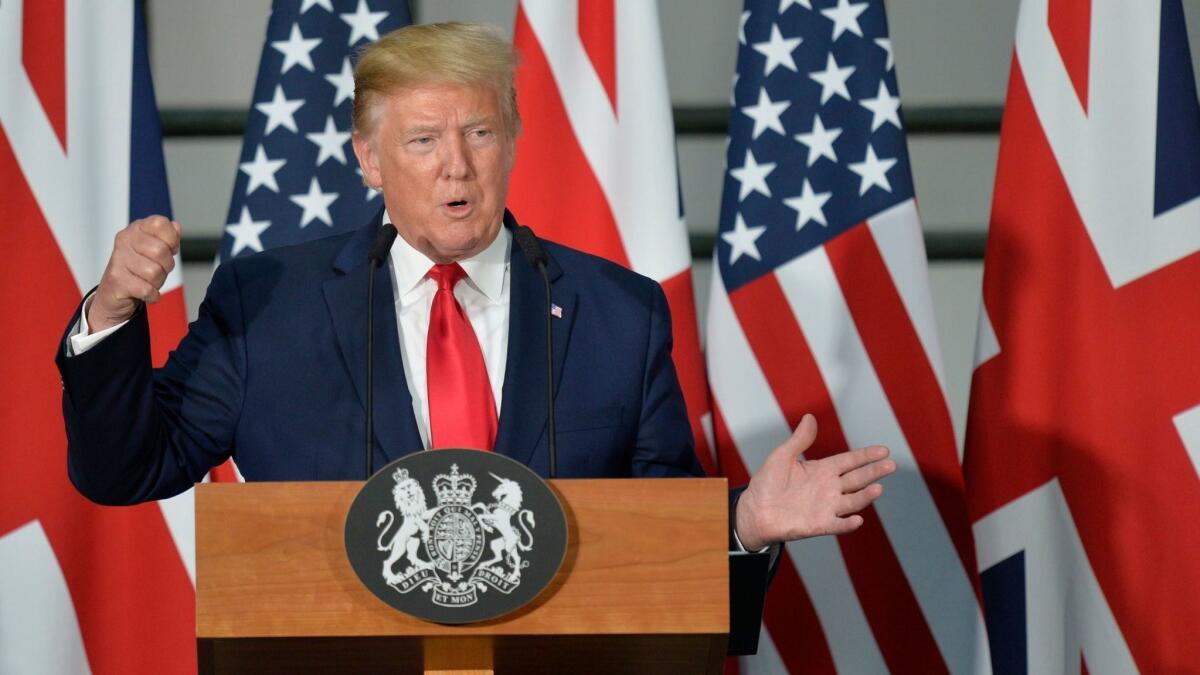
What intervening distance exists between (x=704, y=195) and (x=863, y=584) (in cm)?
110

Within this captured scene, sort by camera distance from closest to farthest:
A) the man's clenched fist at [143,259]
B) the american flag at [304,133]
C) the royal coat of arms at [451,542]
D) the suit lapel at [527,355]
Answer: the royal coat of arms at [451,542], the man's clenched fist at [143,259], the suit lapel at [527,355], the american flag at [304,133]

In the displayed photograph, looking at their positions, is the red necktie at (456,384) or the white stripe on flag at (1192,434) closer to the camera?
the red necktie at (456,384)

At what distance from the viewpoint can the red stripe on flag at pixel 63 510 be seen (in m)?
3.08

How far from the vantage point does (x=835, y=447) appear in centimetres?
321

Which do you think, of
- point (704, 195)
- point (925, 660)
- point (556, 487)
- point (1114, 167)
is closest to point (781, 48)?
point (704, 195)

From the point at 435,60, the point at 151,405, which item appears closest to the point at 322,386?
the point at 151,405

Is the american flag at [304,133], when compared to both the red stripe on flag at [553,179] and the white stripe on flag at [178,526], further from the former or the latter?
the white stripe on flag at [178,526]

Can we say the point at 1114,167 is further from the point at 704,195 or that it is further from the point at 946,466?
the point at 704,195

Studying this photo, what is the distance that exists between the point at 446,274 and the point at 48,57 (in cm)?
158

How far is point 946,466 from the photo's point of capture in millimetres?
3162

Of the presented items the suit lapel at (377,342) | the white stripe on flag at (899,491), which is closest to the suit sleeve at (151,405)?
the suit lapel at (377,342)

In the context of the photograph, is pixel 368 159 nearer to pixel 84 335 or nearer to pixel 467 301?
pixel 467 301

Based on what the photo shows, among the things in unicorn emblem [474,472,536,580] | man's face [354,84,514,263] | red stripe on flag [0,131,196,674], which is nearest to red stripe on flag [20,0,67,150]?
red stripe on flag [0,131,196,674]

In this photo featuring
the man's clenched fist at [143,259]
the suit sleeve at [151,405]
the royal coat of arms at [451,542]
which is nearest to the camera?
the royal coat of arms at [451,542]
